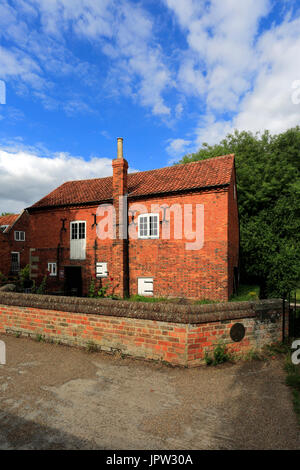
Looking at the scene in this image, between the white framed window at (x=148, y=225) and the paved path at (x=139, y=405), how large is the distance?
8.05m

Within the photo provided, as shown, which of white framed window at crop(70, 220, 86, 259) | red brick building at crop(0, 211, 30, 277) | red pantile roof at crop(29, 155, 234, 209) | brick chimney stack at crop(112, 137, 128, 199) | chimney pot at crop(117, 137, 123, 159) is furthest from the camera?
red brick building at crop(0, 211, 30, 277)

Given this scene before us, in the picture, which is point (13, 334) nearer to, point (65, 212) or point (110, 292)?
point (110, 292)

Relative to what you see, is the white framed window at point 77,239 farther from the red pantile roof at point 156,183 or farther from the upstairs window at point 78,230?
the red pantile roof at point 156,183

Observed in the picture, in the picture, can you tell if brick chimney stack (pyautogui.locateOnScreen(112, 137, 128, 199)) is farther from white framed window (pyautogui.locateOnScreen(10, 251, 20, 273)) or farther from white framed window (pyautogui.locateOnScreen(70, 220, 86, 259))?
white framed window (pyautogui.locateOnScreen(10, 251, 20, 273))

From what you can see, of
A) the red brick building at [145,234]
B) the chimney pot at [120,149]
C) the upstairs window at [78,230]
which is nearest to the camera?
the red brick building at [145,234]

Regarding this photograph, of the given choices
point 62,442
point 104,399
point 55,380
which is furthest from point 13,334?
point 62,442

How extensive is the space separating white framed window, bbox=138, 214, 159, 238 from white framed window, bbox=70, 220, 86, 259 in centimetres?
377

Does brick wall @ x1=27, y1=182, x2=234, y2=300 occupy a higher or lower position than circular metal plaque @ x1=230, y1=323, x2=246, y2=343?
higher

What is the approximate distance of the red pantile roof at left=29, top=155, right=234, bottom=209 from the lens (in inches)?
499

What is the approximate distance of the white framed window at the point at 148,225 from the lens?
520 inches

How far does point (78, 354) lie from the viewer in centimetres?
605

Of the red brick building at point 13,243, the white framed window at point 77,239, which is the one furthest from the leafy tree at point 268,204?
the red brick building at point 13,243

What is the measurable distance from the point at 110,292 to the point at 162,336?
845 cm

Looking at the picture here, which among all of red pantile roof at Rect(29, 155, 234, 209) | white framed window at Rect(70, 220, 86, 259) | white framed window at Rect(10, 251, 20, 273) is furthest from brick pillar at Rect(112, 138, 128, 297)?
white framed window at Rect(10, 251, 20, 273)
